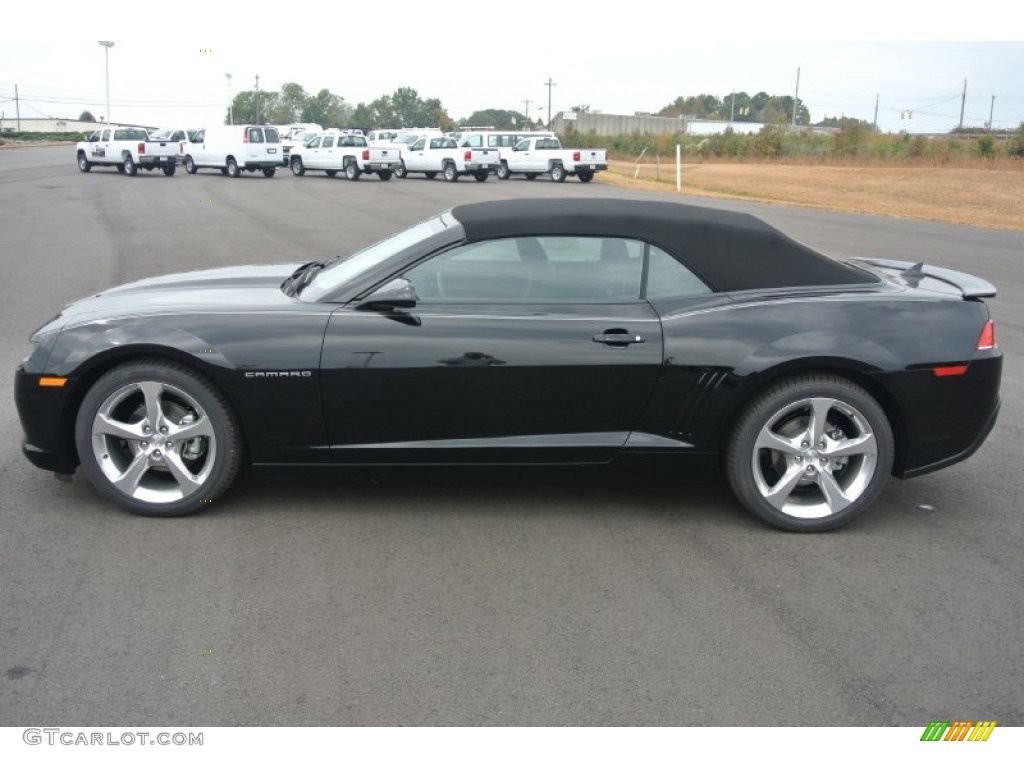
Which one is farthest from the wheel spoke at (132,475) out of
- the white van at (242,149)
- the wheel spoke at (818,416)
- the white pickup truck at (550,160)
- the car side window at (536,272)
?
the white van at (242,149)

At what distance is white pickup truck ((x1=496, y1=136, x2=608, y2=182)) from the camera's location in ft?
134

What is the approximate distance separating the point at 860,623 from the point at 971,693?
57 centimetres

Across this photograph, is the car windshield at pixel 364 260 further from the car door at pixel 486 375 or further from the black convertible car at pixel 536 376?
the car door at pixel 486 375

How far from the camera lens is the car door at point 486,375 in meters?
4.84

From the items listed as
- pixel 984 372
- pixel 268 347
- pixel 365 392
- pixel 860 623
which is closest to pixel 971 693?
pixel 860 623

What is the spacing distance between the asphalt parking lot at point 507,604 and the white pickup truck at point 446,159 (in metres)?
35.3

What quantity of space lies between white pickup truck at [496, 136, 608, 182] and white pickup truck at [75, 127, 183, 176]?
1323 centimetres

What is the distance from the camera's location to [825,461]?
4.92m

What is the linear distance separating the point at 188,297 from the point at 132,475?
0.93 m

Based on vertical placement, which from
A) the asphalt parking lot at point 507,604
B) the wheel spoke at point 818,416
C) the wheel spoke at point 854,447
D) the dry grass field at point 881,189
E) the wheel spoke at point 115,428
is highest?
the dry grass field at point 881,189

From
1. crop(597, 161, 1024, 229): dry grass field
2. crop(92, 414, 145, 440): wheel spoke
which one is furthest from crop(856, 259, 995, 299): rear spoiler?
crop(597, 161, 1024, 229): dry grass field

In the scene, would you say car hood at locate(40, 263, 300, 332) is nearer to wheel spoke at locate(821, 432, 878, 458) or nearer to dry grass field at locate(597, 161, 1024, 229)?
wheel spoke at locate(821, 432, 878, 458)

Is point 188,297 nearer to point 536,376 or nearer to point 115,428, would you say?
point 115,428

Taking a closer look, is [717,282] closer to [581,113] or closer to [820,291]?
[820,291]
